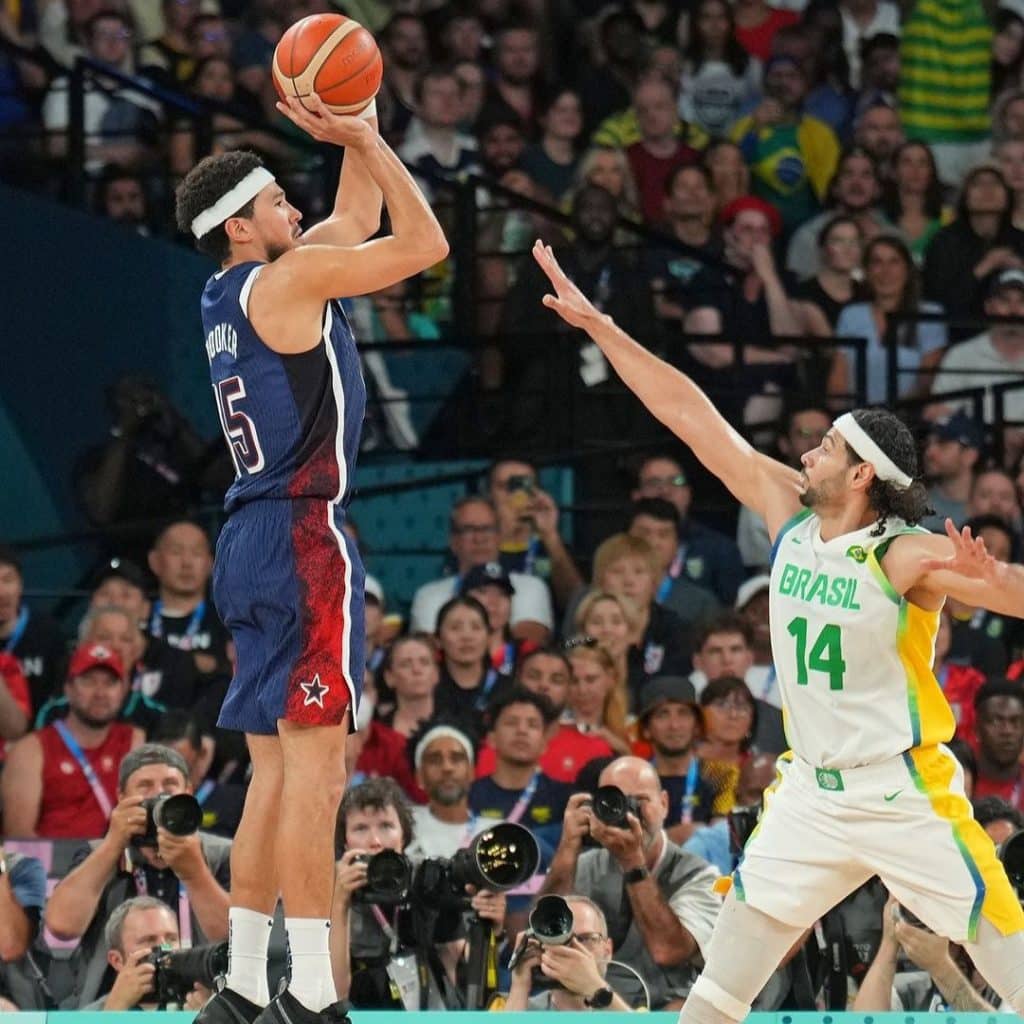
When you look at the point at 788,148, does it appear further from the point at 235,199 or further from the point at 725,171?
the point at 235,199

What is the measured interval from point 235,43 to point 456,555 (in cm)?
412

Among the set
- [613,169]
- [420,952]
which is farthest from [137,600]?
[613,169]

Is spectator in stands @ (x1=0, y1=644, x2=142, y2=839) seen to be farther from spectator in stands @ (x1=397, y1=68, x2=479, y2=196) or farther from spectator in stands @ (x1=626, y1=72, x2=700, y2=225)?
spectator in stands @ (x1=626, y1=72, x2=700, y2=225)

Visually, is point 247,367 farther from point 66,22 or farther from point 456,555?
point 66,22

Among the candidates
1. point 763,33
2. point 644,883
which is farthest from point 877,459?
point 763,33

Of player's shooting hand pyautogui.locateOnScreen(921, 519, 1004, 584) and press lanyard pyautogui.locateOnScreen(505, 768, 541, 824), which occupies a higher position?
player's shooting hand pyautogui.locateOnScreen(921, 519, 1004, 584)

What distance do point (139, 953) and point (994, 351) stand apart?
6846mm

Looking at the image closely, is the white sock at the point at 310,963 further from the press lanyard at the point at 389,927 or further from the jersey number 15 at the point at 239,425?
the press lanyard at the point at 389,927

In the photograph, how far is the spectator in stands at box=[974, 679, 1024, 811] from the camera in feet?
30.6

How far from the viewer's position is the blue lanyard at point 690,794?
9.15m

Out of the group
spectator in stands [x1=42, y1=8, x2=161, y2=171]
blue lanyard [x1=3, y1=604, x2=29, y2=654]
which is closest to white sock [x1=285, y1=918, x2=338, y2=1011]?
blue lanyard [x1=3, y1=604, x2=29, y2=654]

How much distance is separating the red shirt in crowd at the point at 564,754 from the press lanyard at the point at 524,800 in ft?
0.31

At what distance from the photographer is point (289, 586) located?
5.89 metres

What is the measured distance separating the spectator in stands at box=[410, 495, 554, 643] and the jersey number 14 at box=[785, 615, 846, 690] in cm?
468
